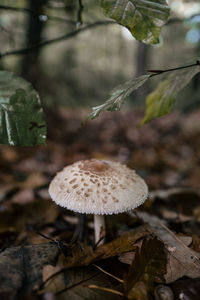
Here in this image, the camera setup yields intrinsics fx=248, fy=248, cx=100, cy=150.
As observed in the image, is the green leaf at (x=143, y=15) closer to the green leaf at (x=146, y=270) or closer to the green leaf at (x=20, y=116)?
the green leaf at (x=20, y=116)

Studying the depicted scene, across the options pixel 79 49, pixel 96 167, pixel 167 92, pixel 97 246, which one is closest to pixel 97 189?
pixel 96 167

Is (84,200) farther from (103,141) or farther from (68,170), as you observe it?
(103,141)

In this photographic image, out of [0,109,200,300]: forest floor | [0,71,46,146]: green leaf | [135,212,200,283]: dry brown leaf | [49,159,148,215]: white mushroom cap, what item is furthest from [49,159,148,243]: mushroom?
[0,71,46,146]: green leaf

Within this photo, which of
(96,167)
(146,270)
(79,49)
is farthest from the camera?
(79,49)

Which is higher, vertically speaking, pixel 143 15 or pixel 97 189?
pixel 143 15

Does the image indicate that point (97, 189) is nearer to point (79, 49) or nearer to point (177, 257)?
point (177, 257)

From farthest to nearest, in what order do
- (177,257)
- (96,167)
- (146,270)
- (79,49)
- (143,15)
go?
(79,49) < (96,167) < (177,257) < (146,270) < (143,15)

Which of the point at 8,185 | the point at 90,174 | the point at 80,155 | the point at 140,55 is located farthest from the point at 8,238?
the point at 140,55

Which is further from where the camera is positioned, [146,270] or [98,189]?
[98,189]
